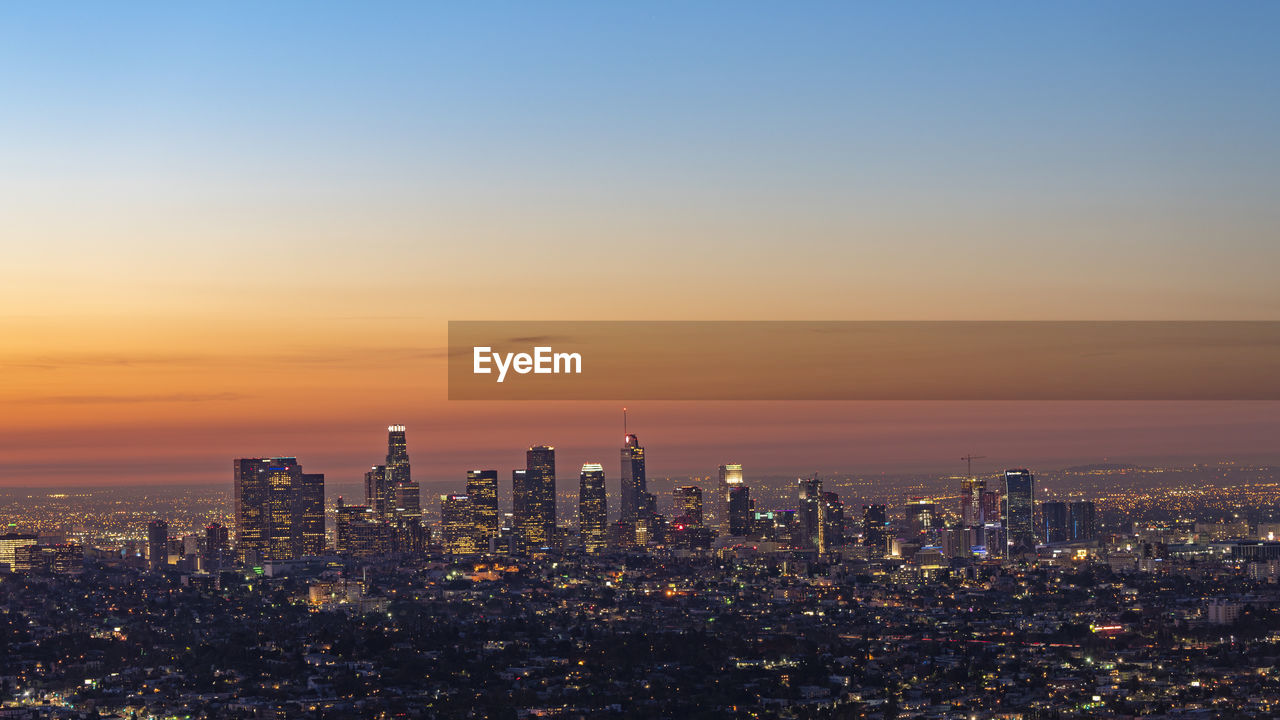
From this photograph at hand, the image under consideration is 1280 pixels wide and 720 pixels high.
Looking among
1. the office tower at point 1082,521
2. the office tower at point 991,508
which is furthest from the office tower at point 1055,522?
the office tower at point 991,508

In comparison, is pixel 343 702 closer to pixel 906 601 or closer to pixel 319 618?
pixel 319 618

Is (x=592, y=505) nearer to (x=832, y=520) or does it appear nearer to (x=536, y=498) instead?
(x=536, y=498)

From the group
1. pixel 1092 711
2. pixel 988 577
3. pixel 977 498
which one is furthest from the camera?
pixel 977 498

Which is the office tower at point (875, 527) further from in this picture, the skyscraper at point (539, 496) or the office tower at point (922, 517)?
the skyscraper at point (539, 496)

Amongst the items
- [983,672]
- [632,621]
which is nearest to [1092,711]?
[983,672]

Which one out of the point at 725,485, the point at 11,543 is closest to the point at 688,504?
the point at 725,485

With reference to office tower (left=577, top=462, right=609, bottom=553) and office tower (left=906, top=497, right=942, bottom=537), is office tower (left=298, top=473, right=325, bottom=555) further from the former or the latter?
office tower (left=906, top=497, right=942, bottom=537)

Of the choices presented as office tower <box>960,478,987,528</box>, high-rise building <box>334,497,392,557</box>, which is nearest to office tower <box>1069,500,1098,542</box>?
office tower <box>960,478,987,528</box>
